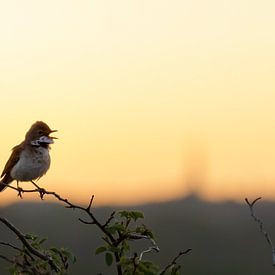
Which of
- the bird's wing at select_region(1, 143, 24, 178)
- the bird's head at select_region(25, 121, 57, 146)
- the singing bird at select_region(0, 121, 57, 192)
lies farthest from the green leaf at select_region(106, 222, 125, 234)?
the bird's wing at select_region(1, 143, 24, 178)

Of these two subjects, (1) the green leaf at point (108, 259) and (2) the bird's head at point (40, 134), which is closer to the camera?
(1) the green leaf at point (108, 259)

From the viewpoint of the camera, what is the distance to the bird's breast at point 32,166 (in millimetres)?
7633

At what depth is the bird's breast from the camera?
7.63 metres

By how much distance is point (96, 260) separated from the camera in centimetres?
1825

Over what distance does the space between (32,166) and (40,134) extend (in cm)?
23

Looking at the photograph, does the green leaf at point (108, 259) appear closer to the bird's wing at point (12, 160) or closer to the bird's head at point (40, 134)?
the bird's head at point (40, 134)

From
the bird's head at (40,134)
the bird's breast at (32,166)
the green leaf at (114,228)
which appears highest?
the green leaf at (114,228)

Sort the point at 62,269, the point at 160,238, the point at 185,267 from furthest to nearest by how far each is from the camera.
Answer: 1. the point at 160,238
2. the point at 185,267
3. the point at 62,269

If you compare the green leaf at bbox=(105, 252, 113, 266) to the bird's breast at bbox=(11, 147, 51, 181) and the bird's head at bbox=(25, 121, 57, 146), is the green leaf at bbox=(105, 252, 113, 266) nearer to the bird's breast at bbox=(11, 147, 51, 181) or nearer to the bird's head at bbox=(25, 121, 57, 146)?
the bird's head at bbox=(25, 121, 57, 146)

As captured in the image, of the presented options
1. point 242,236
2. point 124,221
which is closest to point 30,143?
point 124,221

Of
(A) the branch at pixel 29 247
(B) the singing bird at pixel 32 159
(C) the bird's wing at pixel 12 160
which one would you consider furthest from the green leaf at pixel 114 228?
(C) the bird's wing at pixel 12 160

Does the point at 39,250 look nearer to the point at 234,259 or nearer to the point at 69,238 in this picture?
the point at 234,259

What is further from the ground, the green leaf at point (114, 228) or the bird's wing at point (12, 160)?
the green leaf at point (114, 228)

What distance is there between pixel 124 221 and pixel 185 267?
1467 cm
